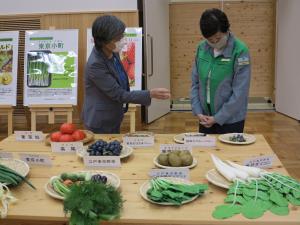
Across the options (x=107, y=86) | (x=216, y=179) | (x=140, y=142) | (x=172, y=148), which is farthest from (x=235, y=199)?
(x=107, y=86)

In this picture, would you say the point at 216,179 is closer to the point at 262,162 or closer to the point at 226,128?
the point at 262,162

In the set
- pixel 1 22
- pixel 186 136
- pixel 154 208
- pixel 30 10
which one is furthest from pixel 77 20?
pixel 154 208

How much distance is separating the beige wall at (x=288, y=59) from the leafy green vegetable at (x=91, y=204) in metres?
5.11

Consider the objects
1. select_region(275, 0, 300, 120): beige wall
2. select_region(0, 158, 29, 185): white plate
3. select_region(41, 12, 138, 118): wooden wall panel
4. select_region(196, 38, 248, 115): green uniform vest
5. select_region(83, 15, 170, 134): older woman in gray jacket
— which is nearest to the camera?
select_region(0, 158, 29, 185): white plate

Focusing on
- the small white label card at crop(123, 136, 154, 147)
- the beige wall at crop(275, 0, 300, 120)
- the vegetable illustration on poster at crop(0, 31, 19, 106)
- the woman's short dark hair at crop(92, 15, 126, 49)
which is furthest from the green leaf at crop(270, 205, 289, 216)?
the beige wall at crop(275, 0, 300, 120)

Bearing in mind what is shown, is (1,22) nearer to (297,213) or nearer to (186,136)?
(186,136)

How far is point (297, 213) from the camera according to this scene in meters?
1.24

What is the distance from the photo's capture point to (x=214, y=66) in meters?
2.37

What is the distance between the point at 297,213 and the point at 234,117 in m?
1.19

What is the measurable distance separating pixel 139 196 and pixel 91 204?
264 millimetres

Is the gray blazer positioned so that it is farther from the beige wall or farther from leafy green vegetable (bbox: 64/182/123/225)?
the beige wall

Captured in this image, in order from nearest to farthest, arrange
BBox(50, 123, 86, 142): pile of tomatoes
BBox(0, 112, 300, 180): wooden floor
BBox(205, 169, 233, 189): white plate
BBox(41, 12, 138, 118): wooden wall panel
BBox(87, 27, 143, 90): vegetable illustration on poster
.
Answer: BBox(205, 169, 233, 189): white plate < BBox(50, 123, 86, 142): pile of tomatoes < BBox(0, 112, 300, 180): wooden floor < BBox(87, 27, 143, 90): vegetable illustration on poster < BBox(41, 12, 138, 118): wooden wall panel

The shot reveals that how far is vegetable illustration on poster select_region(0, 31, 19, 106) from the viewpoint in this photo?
184 inches

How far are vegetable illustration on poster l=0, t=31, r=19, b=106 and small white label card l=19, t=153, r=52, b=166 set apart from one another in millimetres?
3111
